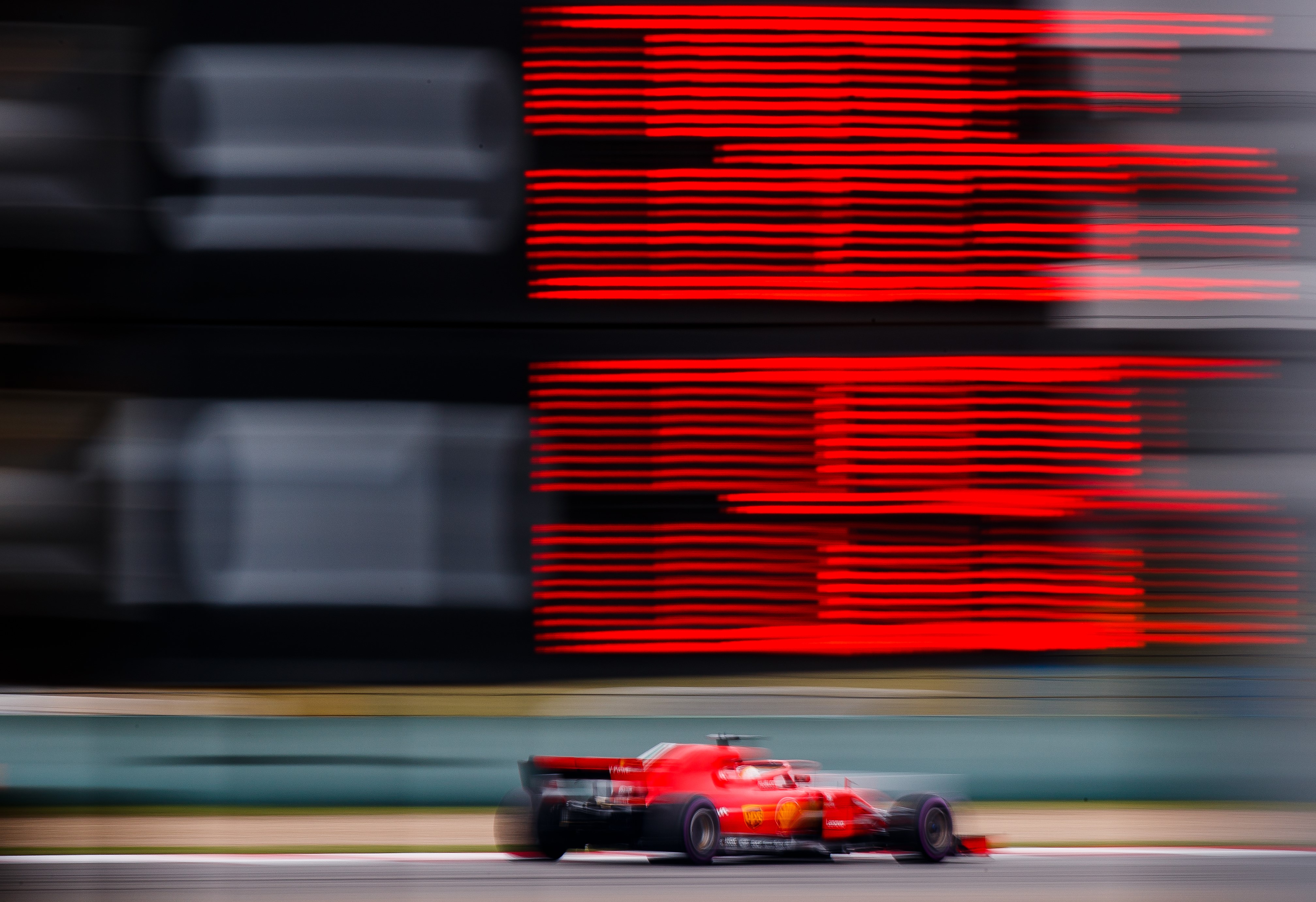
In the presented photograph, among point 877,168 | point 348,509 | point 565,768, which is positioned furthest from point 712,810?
point 877,168

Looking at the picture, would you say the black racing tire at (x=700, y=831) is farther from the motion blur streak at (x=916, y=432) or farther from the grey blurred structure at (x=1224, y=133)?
the grey blurred structure at (x=1224, y=133)

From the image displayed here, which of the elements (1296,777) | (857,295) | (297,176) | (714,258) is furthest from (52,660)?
(1296,777)

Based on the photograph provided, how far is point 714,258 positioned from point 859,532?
0.78 meters

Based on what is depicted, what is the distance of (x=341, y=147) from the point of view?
2.89 m

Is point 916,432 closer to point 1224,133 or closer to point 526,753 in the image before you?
point 1224,133

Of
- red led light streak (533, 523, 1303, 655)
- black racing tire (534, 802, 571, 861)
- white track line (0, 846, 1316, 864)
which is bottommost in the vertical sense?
white track line (0, 846, 1316, 864)

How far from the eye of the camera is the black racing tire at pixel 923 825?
281cm

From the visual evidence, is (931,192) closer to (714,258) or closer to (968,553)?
(714,258)

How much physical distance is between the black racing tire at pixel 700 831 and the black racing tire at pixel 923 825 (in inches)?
17.0

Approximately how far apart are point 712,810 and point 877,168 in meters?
1.67

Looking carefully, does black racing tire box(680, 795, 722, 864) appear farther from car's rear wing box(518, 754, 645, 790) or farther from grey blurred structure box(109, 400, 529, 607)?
grey blurred structure box(109, 400, 529, 607)

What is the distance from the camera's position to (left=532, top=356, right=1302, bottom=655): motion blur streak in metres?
2.81

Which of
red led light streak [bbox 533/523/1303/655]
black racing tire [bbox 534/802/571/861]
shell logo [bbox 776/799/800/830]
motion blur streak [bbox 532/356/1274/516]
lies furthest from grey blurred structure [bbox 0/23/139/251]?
shell logo [bbox 776/799/800/830]

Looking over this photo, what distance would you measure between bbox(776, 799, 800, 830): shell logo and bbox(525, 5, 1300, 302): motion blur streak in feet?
4.11
